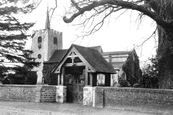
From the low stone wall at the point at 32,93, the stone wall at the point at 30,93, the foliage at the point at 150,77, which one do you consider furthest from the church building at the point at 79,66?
the foliage at the point at 150,77

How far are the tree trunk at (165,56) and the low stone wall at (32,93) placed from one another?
10497 mm

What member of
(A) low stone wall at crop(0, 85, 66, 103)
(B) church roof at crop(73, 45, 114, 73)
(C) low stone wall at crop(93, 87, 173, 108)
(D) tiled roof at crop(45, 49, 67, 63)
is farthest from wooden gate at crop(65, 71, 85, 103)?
(D) tiled roof at crop(45, 49, 67, 63)

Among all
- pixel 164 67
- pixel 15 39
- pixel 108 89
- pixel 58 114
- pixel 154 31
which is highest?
pixel 15 39

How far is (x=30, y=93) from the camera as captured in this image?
62.2 feet

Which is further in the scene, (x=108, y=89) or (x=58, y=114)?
(x=108, y=89)

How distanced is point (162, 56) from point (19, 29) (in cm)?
1893

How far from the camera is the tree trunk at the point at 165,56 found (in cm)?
928

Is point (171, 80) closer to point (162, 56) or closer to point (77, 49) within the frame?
Answer: point (162, 56)

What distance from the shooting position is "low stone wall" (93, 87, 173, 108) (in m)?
12.5

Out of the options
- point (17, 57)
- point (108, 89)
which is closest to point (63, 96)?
point (108, 89)

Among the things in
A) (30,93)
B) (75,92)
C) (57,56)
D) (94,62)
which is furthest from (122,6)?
(57,56)

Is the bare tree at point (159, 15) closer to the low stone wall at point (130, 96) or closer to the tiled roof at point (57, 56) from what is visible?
the low stone wall at point (130, 96)

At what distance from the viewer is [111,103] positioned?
14797 millimetres

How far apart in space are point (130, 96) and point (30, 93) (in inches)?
347
